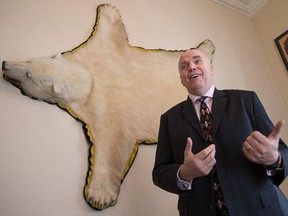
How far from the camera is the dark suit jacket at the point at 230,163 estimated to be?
0.74 meters

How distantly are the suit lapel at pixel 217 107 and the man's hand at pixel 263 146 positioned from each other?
0.15 metres

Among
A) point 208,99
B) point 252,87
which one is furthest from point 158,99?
point 252,87

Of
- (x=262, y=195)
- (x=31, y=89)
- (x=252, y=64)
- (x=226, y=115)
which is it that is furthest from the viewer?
(x=252, y=64)

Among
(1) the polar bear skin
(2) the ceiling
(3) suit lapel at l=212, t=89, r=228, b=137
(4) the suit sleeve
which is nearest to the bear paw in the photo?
(1) the polar bear skin

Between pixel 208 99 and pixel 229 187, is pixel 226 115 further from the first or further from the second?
pixel 229 187

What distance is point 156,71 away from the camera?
1.52 m

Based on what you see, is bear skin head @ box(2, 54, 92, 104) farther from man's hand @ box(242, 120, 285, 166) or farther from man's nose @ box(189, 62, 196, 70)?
man's hand @ box(242, 120, 285, 166)

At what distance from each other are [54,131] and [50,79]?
25cm

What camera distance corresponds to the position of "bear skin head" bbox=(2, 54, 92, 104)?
1.06m

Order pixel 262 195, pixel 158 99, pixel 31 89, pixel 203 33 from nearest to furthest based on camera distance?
pixel 262 195 → pixel 31 89 → pixel 158 99 → pixel 203 33

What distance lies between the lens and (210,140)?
831mm

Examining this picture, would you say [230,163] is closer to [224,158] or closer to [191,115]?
[224,158]

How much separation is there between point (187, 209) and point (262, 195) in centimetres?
25

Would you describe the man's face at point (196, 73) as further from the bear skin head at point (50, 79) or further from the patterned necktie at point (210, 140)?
the bear skin head at point (50, 79)
